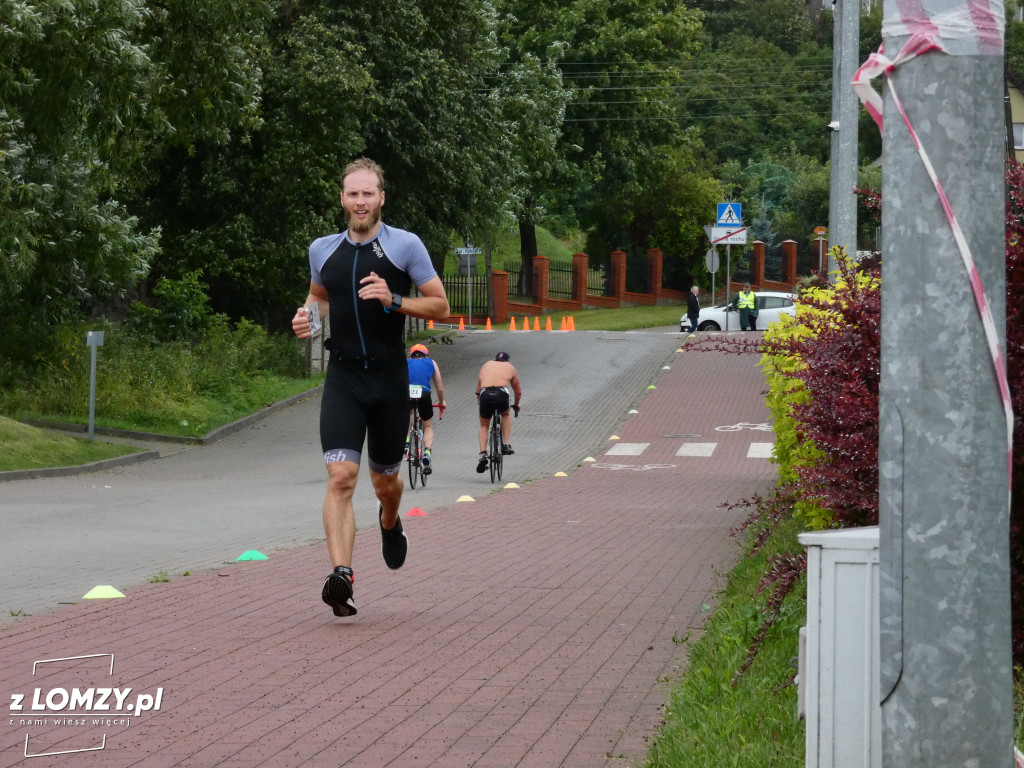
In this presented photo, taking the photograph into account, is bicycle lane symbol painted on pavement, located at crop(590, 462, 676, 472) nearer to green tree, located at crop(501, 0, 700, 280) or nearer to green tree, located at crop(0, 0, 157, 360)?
green tree, located at crop(0, 0, 157, 360)

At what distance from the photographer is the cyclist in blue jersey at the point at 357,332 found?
7.12 meters

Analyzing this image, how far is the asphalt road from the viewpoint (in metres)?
10.6

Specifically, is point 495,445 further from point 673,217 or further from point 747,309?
point 673,217

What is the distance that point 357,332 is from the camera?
7.13m

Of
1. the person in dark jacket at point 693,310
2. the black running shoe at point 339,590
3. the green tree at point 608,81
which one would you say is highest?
the green tree at point 608,81

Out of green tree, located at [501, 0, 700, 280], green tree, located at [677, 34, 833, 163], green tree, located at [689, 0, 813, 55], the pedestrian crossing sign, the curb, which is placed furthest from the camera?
green tree, located at [689, 0, 813, 55]

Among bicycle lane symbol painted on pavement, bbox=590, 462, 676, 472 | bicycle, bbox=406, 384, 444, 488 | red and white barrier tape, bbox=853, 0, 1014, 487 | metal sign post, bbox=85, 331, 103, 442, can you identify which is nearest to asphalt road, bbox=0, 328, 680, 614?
bicycle, bbox=406, 384, 444, 488

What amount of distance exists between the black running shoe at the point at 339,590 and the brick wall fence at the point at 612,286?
152ft

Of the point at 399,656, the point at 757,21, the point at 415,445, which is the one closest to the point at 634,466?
the point at 415,445

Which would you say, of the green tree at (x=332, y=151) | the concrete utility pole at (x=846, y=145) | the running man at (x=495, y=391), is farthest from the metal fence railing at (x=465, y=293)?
the concrete utility pole at (x=846, y=145)

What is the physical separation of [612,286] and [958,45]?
192 ft

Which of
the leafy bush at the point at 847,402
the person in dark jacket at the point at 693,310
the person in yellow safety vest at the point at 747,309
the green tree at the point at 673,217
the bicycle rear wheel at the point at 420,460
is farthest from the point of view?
the green tree at the point at 673,217

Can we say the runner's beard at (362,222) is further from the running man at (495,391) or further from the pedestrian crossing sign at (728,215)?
the pedestrian crossing sign at (728,215)

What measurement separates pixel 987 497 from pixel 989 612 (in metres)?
0.23
